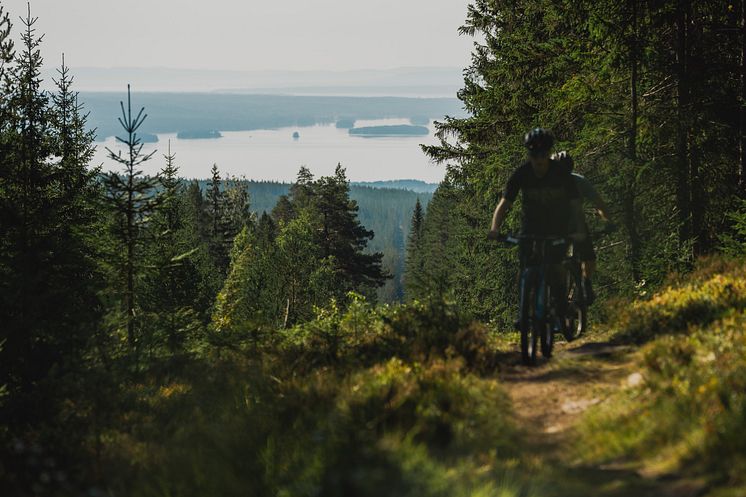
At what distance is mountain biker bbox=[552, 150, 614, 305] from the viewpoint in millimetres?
7837

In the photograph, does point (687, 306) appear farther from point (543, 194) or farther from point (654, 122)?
point (654, 122)

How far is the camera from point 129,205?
14883mm

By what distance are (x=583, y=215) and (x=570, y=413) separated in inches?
109

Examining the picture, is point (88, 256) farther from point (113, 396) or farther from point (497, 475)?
point (497, 475)

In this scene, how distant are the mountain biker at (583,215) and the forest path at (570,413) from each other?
973 millimetres

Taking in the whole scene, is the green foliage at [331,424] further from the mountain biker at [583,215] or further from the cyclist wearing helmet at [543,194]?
the mountain biker at [583,215]

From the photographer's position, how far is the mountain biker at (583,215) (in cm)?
784

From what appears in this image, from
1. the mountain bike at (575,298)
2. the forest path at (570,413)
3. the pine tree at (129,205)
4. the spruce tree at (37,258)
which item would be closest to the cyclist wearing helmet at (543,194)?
the mountain bike at (575,298)

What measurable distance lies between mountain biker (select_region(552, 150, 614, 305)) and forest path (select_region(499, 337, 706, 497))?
3.19ft

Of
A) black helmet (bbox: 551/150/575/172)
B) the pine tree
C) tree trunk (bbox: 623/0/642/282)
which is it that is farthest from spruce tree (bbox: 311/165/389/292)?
black helmet (bbox: 551/150/575/172)

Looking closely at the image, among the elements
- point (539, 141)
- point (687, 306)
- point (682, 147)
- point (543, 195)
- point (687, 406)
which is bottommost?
point (687, 406)

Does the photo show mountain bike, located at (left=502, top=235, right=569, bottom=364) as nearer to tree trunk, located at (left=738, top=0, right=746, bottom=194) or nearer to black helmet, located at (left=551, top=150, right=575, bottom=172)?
black helmet, located at (left=551, top=150, right=575, bottom=172)

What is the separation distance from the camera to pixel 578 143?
49.5 ft

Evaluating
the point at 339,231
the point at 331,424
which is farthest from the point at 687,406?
the point at 339,231
